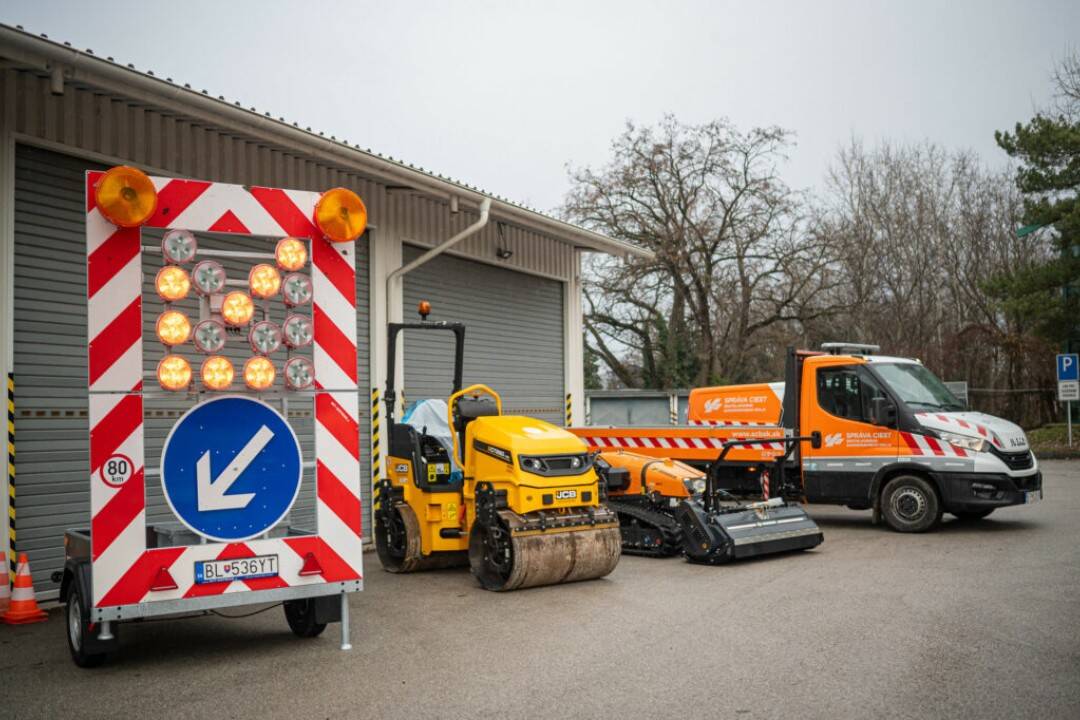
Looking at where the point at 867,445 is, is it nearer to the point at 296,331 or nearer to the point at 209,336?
the point at 296,331

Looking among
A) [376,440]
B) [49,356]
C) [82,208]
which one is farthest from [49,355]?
[376,440]

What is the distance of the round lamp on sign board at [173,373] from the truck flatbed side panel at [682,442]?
8.05 meters

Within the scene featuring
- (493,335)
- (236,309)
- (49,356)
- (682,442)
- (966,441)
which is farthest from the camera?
(493,335)

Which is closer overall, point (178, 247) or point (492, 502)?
point (178, 247)

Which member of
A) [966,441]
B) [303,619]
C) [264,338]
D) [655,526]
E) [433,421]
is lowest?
[303,619]

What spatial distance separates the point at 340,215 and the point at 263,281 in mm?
710

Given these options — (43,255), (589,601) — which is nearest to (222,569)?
(589,601)

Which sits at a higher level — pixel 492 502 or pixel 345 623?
pixel 492 502

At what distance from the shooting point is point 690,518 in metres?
10.0

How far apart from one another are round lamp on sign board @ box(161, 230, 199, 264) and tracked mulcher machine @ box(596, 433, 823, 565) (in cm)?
578

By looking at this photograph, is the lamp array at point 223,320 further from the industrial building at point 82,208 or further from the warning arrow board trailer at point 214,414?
the industrial building at point 82,208

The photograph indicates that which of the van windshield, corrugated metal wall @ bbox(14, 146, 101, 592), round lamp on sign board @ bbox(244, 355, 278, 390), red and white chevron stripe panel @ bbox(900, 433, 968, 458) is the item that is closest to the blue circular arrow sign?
round lamp on sign board @ bbox(244, 355, 278, 390)

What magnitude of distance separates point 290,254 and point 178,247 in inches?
27.4

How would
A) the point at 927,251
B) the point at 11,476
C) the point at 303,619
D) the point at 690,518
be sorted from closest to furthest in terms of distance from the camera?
1. the point at 303,619
2. the point at 11,476
3. the point at 690,518
4. the point at 927,251
